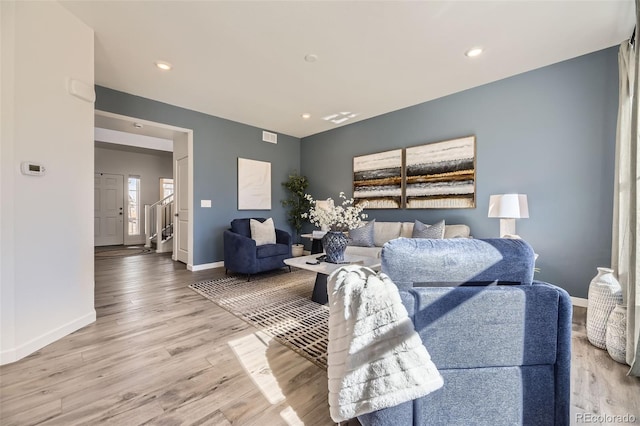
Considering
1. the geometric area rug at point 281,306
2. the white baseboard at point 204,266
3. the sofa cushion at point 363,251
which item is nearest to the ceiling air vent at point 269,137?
the white baseboard at point 204,266

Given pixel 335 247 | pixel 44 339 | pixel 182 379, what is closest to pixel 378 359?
pixel 182 379

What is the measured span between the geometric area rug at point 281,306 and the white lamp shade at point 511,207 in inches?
89.8

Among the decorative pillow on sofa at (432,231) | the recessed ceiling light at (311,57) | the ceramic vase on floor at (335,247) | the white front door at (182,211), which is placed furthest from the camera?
the white front door at (182,211)

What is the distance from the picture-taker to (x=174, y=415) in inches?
52.7

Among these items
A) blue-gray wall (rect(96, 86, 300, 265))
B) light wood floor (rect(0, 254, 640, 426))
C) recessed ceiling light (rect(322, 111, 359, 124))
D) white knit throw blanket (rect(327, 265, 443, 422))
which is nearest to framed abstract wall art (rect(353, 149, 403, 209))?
recessed ceiling light (rect(322, 111, 359, 124))

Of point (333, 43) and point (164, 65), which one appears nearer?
point (333, 43)

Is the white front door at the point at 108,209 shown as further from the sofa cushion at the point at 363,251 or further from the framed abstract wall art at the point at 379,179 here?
the sofa cushion at the point at 363,251

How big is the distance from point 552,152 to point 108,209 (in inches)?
383

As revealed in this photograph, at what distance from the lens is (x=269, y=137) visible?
558cm

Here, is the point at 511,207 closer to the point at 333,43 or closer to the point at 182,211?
the point at 333,43

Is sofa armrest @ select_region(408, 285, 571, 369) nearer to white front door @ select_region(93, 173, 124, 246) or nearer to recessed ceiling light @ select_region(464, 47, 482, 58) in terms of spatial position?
recessed ceiling light @ select_region(464, 47, 482, 58)

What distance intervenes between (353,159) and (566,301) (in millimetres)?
4304

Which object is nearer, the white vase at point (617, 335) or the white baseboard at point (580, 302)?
the white vase at point (617, 335)
